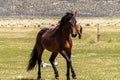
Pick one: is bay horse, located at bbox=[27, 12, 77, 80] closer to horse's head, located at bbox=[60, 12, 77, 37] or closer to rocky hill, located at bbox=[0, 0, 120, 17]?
horse's head, located at bbox=[60, 12, 77, 37]

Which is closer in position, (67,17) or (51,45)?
(67,17)

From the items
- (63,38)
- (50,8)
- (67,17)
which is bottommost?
(50,8)

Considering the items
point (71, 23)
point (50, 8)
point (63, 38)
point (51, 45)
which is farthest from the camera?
point (50, 8)

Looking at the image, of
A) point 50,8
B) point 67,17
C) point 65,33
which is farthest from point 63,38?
point 50,8

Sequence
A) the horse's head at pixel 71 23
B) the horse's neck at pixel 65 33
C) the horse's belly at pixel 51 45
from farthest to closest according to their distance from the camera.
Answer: the horse's belly at pixel 51 45, the horse's neck at pixel 65 33, the horse's head at pixel 71 23

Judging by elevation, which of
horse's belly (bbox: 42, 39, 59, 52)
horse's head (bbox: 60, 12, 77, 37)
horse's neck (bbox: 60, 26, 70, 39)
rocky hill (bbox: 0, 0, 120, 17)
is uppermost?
horse's head (bbox: 60, 12, 77, 37)

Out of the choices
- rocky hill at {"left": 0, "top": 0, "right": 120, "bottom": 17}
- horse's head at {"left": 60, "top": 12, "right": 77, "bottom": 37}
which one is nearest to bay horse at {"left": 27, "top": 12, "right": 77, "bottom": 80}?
horse's head at {"left": 60, "top": 12, "right": 77, "bottom": 37}

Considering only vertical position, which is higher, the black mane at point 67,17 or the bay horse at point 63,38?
the black mane at point 67,17

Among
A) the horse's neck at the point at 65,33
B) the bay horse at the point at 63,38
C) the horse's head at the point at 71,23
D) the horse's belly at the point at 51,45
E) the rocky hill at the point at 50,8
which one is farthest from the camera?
the rocky hill at the point at 50,8

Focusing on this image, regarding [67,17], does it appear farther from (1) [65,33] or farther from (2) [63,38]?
(2) [63,38]

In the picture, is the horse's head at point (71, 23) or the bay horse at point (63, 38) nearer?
the horse's head at point (71, 23)

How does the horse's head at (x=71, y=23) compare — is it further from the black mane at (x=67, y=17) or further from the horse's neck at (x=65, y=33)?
the horse's neck at (x=65, y=33)

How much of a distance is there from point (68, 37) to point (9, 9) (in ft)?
587

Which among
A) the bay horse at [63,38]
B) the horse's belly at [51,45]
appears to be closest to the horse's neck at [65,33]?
the bay horse at [63,38]
